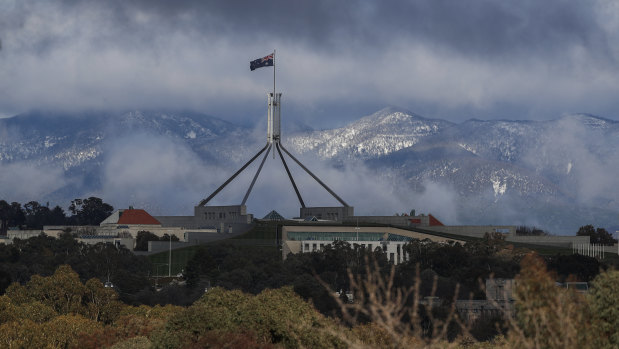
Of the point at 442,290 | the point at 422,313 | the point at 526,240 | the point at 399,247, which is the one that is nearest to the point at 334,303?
the point at 422,313

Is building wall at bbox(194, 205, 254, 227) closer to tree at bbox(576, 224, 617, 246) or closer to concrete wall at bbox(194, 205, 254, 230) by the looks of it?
concrete wall at bbox(194, 205, 254, 230)

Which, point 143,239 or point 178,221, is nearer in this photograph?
point 143,239

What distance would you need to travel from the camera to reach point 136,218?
190000 mm

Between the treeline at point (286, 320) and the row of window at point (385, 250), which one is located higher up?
the row of window at point (385, 250)

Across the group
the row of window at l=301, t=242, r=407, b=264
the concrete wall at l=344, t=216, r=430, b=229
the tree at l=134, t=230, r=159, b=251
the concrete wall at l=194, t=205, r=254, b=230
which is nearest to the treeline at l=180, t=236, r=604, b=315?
the row of window at l=301, t=242, r=407, b=264

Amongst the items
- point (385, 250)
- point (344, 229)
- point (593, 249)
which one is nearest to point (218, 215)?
point (344, 229)

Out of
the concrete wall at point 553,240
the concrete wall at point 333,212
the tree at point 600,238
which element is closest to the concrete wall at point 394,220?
the concrete wall at point 333,212

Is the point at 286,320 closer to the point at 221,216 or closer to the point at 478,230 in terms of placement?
the point at 478,230

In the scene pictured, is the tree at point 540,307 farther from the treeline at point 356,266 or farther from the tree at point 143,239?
the tree at point 143,239

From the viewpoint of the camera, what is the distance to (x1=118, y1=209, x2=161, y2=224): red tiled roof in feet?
618

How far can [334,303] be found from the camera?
91.8 meters

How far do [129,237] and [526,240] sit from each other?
68488 mm

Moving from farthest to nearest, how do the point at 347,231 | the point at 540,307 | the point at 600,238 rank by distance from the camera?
the point at 600,238
the point at 347,231
the point at 540,307

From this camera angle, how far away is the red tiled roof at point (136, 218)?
188250mm
